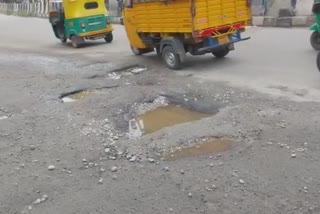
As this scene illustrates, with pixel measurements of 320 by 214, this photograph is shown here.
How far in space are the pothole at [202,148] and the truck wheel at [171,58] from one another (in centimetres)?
458

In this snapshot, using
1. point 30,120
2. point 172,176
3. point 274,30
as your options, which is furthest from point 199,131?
point 274,30

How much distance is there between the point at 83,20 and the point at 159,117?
381 inches

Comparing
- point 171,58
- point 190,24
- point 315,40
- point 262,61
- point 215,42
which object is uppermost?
point 190,24

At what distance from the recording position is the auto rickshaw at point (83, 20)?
15344mm

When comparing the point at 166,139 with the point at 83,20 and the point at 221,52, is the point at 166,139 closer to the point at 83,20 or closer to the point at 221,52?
the point at 221,52

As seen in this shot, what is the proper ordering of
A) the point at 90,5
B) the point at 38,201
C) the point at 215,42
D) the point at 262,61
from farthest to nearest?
1. the point at 90,5
2. the point at 262,61
3. the point at 215,42
4. the point at 38,201

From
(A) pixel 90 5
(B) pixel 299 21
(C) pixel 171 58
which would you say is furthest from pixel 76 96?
(B) pixel 299 21

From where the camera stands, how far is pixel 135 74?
9750 mm

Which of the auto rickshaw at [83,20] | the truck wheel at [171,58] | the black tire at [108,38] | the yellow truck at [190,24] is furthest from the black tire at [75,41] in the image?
the truck wheel at [171,58]

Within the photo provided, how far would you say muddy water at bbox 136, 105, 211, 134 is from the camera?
20.3 feet

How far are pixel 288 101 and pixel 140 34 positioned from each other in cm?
521

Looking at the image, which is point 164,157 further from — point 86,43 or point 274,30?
point 86,43

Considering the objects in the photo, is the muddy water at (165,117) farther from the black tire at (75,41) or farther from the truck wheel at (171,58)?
the black tire at (75,41)

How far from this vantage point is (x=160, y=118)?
6543 mm
